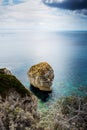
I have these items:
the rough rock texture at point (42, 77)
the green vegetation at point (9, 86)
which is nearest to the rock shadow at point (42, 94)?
the rough rock texture at point (42, 77)

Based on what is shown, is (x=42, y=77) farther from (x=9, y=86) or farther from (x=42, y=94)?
(x=9, y=86)

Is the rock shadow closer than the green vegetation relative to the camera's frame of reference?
No

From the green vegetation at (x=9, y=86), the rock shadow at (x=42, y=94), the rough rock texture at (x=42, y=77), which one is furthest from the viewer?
the rough rock texture at (x=42, y=77)

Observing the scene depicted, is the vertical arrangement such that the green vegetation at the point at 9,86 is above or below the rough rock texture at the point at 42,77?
above

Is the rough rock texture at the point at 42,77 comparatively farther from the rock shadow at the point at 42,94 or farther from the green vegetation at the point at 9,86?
the green vegetation at the point at 9,86

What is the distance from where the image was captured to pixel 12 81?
28.8 metres

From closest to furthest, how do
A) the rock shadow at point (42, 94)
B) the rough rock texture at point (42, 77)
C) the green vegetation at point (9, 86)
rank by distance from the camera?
the green vegetation at point (9, 86), the rock shadow at point (42, 94), the rough rock texture at point (42, 77)

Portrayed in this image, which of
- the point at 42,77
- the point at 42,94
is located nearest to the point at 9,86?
the point at 42,94

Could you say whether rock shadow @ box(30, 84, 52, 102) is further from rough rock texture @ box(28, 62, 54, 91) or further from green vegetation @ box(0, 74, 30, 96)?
green vegetation @ box(0, 74, 30, 96)

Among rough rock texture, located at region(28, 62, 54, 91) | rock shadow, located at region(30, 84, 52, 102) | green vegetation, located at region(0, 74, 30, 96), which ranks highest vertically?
green vegetation, located at region(0, 74, 30, 96)

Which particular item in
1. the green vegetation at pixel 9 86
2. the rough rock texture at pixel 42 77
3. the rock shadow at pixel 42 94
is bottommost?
the rock shadow at pixel 42 94

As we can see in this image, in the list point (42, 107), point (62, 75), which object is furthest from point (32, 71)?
point (42, 107)

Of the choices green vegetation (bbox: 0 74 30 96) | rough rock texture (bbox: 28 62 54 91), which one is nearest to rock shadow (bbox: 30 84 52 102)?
rough rock texture (bbox: 28 62 54 91)

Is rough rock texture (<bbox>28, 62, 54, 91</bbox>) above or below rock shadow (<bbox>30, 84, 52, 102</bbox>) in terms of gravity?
above
